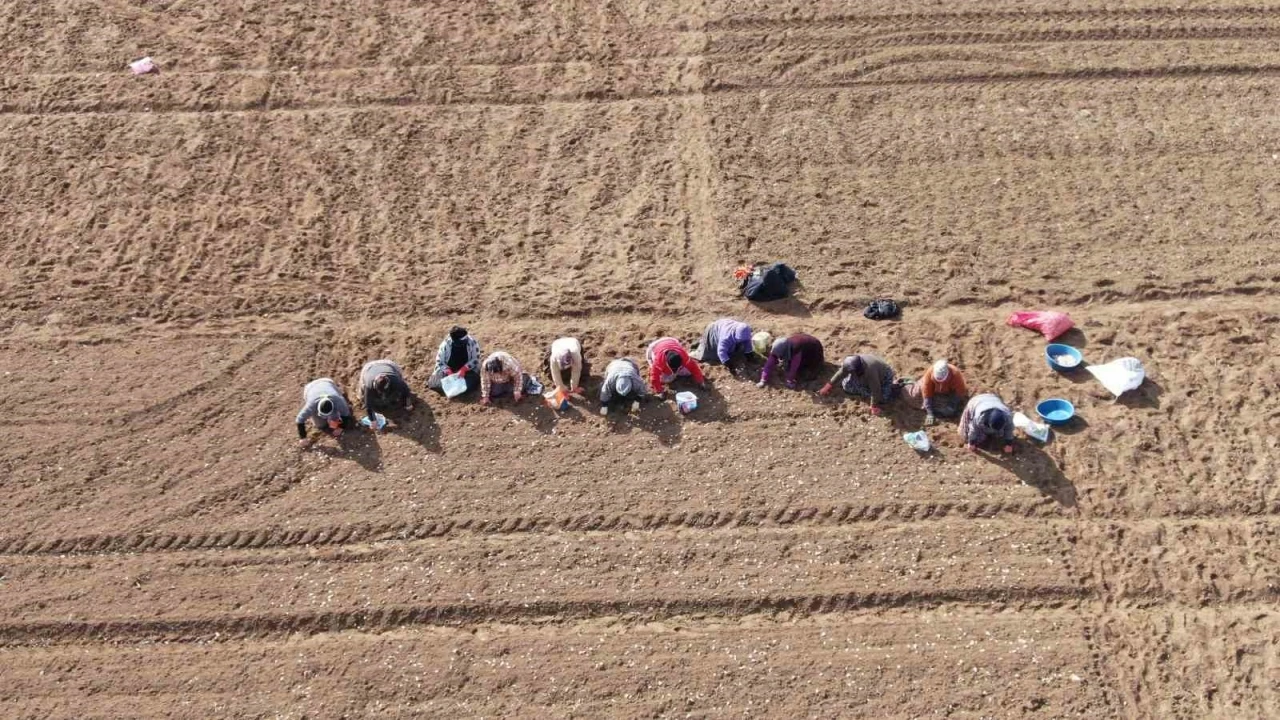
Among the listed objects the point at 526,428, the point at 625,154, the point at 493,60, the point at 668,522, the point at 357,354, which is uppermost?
the point at 493,60

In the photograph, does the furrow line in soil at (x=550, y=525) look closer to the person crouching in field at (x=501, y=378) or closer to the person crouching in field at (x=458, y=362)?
the person crouching in field at (x=501, y=378)

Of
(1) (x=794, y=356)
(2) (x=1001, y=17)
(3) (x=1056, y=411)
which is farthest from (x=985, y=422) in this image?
(2) (x=1001, y=17)

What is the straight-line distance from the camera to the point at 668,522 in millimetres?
10328

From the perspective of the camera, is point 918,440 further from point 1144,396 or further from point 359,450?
point 359,450

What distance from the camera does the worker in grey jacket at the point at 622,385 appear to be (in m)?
11.0

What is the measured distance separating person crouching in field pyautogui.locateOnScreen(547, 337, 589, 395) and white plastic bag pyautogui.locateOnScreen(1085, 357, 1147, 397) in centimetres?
619

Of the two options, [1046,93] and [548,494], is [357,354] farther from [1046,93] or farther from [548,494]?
[1046,93]

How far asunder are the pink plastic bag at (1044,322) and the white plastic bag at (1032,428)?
4.74 ft

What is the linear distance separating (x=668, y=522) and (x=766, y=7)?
10403 millimetres

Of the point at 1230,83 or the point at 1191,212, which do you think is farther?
the point at 1230,83

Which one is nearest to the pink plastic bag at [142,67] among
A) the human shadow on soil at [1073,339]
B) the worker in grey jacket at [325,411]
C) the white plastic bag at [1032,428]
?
the worker in grey jacket at [325,411]

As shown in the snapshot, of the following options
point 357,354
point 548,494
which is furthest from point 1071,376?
point 357,354

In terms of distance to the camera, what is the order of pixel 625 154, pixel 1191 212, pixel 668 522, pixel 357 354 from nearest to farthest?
pixel 668 522 → pixel 357 354 → pixel 1191 212 → pixel 625 154

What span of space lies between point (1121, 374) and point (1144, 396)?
0.37 metres
